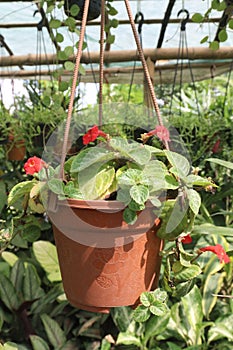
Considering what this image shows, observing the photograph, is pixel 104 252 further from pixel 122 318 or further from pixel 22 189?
pixel 122 318

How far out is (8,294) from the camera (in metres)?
1.90

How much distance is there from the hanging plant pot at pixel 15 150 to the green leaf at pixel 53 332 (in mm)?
761

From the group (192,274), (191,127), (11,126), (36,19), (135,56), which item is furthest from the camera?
(36,19)

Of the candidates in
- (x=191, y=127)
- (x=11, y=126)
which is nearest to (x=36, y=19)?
(x=11, y=126)

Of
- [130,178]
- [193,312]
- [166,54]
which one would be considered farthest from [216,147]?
[130,178]

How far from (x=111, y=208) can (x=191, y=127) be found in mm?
1231

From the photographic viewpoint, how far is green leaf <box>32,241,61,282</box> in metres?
1.99

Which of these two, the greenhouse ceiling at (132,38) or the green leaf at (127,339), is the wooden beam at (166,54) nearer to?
the greenhouse ceiling at (132,38)

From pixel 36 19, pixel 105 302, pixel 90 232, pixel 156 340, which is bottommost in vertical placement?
pixel 156 340

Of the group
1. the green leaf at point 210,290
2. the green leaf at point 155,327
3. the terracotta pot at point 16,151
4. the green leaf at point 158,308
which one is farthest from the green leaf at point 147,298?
the terracotta pot at point 16,151

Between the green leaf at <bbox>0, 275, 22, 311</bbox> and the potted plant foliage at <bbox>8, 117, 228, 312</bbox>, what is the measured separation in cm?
89

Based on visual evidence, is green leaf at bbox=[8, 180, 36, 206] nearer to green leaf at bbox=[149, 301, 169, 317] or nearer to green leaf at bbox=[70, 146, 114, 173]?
green leaf at bbox=[70, 146, 114, 173]

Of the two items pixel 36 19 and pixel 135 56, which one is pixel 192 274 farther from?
pixel 36 19

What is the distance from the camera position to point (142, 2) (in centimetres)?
259
